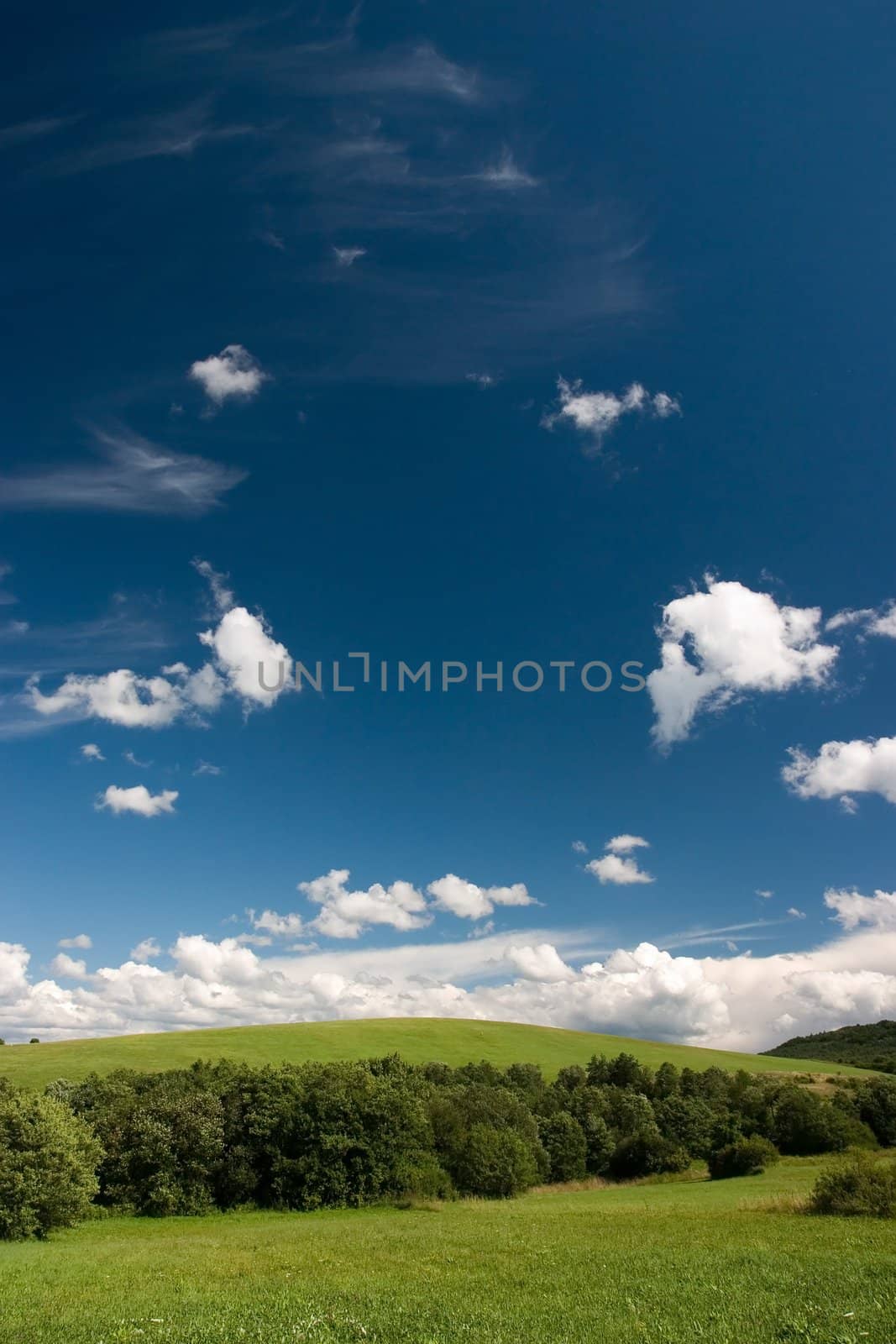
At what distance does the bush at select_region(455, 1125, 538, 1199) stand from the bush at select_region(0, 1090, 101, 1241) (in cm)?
3458

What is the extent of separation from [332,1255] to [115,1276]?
32.4ft

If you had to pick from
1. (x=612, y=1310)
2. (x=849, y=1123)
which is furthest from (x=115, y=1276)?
(x=849, y=1123)

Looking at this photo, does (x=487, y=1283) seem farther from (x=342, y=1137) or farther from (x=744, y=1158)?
(x=744, y=1158)

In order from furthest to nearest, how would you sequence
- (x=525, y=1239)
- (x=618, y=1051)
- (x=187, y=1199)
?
1. (x=618, y=1051)
2. (x=187, y=1199)
3. (x=525, y=1239)

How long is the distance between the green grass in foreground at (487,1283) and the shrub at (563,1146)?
133 ft

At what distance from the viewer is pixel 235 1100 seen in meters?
78.6

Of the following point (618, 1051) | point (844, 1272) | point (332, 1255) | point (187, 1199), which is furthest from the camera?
point (618, 1051)

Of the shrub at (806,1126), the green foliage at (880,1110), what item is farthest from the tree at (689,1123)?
the green foliage at (880,1110)

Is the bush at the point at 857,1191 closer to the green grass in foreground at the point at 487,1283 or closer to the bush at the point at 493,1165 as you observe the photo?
the green grass in foreground at the point at 487,1283

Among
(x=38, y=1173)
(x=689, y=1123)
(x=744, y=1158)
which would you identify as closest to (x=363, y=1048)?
(x=689, y=1123)

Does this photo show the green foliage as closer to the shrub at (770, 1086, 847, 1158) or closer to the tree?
the shrub at (770, 1086, 847, 1158)

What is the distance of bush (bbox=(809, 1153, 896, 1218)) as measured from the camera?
41875 mm

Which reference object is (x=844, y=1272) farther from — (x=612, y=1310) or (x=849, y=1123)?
(x=849, y=1123)

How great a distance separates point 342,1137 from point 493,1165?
15879 mm
